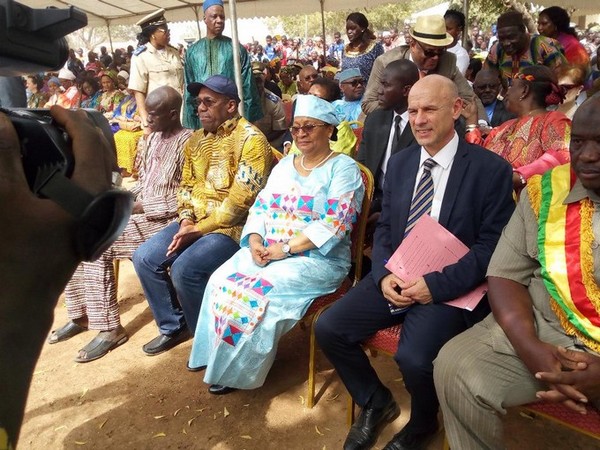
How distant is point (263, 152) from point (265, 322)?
1.19 meters

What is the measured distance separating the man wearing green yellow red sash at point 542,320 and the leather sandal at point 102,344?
243 centimetres

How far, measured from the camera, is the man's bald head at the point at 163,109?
145 inches

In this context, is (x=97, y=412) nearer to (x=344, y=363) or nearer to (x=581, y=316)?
(x=344, y=363)

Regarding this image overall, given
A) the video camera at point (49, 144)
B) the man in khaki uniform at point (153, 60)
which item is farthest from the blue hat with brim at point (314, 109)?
the man in khaki uniform at point (153, 60)

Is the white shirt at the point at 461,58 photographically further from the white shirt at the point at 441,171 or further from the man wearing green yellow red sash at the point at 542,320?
the man wearing green yellow red sash at the point at 542,320

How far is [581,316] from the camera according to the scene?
1.89 meters

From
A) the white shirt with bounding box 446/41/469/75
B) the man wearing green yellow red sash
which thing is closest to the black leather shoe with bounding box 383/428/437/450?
the man wearing green yellow red sash

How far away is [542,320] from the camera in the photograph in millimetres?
2039

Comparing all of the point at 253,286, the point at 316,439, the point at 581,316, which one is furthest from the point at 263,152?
the point at 581,316

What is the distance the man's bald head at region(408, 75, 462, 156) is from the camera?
8.10 feet

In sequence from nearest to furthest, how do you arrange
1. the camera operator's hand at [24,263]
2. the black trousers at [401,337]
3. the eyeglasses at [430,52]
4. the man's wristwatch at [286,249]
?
the camera operator's hand at [24,263] < the black trousers at [401,337] < the man's wristwatch at [286,249] < the eyeglasses at [430,52]

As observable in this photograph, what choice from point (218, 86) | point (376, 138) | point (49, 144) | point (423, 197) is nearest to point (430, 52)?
point (376, 138)

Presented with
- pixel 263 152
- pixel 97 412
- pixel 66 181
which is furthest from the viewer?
pixel 263 152

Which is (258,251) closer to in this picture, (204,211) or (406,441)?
(204,211)
